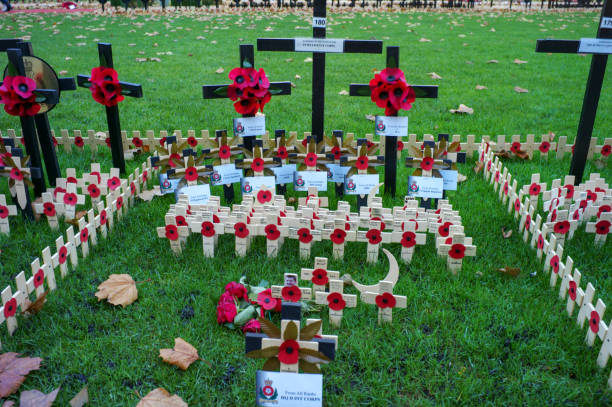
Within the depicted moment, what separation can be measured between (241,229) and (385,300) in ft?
3.97

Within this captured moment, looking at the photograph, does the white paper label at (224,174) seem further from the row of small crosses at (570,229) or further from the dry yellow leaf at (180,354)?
the row of small crosses at (570,229)

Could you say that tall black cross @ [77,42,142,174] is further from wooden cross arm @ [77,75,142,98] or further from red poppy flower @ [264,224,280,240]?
red poppy flower @ [264,224,280,240]

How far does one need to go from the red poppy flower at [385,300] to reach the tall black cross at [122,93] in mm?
2992

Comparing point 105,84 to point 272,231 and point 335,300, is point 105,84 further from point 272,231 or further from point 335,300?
point 335,300

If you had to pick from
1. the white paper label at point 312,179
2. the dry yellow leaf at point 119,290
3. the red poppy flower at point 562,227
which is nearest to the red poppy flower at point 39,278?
the dry yellow leaf at point 119,290

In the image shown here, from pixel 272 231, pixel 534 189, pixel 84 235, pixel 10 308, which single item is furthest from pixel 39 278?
pixel 534 189

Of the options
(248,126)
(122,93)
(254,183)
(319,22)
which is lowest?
(254,183)

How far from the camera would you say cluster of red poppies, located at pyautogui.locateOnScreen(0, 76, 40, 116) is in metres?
4.05

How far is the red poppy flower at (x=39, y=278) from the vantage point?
3010mm

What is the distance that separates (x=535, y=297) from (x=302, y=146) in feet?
7.56

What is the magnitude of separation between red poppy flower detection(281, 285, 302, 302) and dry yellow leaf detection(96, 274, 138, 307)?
1027mm

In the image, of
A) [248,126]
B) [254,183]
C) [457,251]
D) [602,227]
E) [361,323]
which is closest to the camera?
[361,323]

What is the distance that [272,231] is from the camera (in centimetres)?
357

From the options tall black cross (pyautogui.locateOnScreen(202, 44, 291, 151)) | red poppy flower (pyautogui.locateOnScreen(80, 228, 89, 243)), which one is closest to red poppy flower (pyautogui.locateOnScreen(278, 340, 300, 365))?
red poppy flower (pyautogui.locateOnScreen(80, 228, 89, 243))
